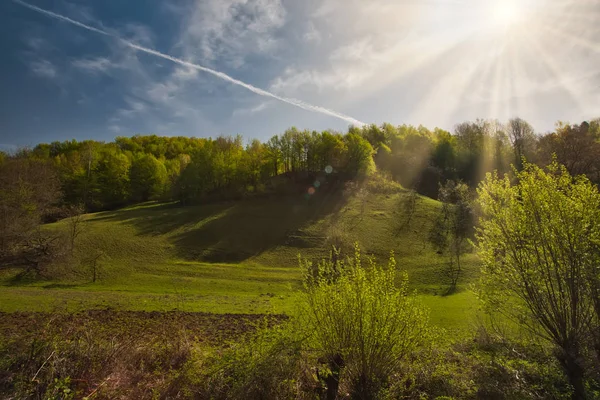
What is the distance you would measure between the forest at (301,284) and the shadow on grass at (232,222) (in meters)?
0.60

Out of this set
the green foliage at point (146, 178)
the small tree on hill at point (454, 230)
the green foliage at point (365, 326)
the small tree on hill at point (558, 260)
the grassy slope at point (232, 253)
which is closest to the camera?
the green foliage at point (365, 326)

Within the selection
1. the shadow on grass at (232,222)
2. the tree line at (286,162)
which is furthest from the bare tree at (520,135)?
the shadow on grass at (232,222)

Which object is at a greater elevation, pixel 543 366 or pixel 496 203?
pixel 496 203

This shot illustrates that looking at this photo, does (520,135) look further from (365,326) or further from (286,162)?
(365,326)

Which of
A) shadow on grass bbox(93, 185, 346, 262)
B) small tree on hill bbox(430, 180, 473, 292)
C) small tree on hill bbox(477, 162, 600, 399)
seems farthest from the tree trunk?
shadow on grass bbox(93, 185, 346, 262)

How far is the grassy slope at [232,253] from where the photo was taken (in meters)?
33.6

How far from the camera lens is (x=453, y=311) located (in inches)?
1256

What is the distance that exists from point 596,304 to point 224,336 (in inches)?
795

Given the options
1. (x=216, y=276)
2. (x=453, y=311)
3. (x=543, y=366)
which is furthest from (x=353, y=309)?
(x=216, y=276)

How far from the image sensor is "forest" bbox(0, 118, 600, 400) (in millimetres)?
11250

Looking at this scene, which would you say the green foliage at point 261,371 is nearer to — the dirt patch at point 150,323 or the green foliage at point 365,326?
the green foliage at point 365,326

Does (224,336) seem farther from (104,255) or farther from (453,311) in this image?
(104,255)

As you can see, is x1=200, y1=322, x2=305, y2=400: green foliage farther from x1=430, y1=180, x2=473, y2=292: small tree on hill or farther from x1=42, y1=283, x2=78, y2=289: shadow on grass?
x1=430, y1=180, x2=473, y2=292: small tree on hill

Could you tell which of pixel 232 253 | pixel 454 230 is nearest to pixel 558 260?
pixel 232 253
